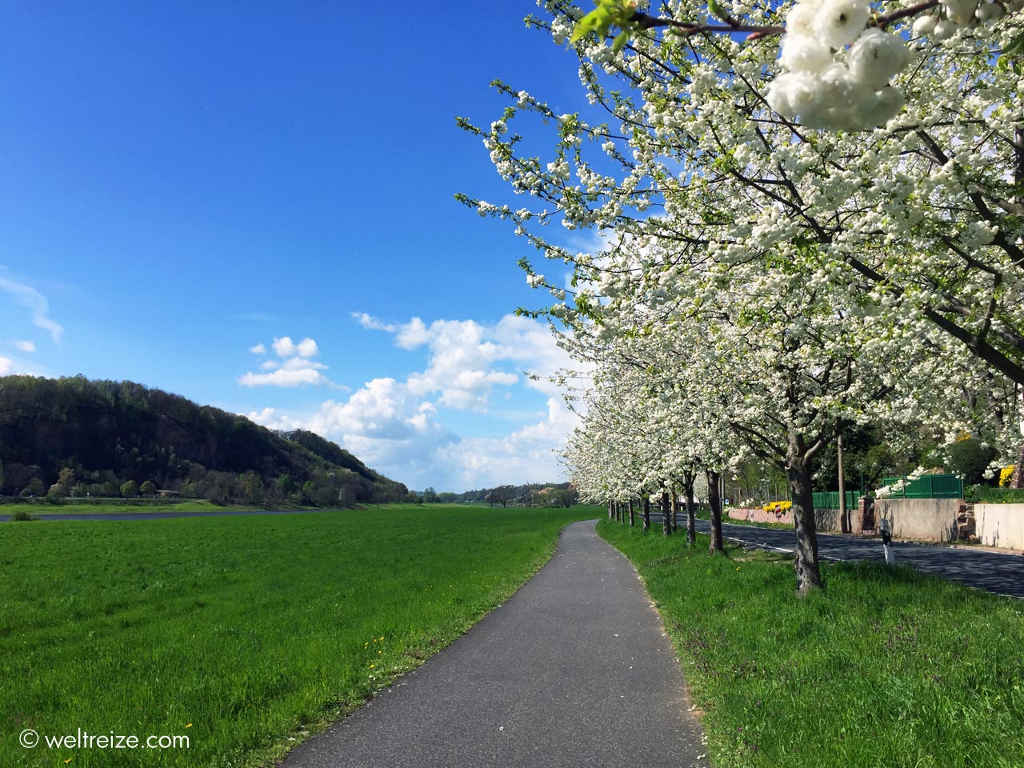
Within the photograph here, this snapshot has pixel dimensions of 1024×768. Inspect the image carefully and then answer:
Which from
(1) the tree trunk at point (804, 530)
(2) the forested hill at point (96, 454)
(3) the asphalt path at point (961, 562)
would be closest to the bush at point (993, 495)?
(3) the asphalt path at point (961, 562)

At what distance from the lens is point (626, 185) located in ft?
23.6

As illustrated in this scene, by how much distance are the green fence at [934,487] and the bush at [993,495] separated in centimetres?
49

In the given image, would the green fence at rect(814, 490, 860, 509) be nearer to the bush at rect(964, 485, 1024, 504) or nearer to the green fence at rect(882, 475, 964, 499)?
the green fence at rect(882, 475, 964, 499)

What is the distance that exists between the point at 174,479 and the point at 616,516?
16458 centimetres

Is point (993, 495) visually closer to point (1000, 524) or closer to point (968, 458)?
point (1000, 524)

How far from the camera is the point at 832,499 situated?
48.7 m

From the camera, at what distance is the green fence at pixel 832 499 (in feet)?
145

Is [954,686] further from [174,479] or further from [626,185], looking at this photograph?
[174,479]

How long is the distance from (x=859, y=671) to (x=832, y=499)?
4680cm

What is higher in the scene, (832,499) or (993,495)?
(993,495)

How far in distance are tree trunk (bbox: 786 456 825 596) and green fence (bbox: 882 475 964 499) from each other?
22977 millimetres

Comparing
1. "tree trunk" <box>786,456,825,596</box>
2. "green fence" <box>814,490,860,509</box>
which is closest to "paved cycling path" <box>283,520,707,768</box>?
"tree trunk" <box>786,456,825,596</box>

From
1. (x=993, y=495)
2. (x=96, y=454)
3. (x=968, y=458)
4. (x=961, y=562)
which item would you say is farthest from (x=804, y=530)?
(x=96, y=454)

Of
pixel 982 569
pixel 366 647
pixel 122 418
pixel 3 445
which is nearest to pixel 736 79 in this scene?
pixel 366 647
